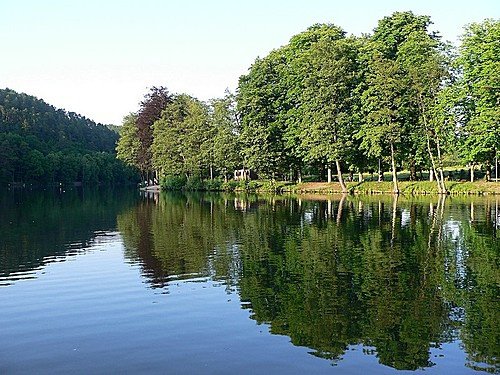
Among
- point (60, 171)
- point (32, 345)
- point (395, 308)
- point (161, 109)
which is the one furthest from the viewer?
point (60, 171)

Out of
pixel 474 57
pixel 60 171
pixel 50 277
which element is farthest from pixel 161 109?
pixel 50 277

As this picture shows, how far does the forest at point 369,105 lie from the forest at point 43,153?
2846 inches

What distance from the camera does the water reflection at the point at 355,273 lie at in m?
13.2

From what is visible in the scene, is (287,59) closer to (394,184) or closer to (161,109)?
(394,184)

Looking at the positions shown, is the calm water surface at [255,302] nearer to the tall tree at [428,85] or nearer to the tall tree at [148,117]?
the tall tree at [428,85]

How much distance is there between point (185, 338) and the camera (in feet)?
43.9

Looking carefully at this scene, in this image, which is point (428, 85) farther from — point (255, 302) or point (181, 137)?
point (255, 302)

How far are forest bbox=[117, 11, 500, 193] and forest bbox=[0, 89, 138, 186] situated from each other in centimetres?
7228

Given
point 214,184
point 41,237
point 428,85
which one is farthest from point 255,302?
point 214,184

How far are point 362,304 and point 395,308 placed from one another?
873mm

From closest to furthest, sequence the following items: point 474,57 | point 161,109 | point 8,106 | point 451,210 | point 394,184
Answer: point 451,210, point 474,57, point 394,184, point 161,109, point 8,106

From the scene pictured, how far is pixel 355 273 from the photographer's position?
20.1 metres

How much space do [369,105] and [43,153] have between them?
116121 mm

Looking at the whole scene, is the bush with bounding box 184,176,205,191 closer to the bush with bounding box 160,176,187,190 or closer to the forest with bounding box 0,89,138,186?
the bush with bounding box 160,176,187,190
